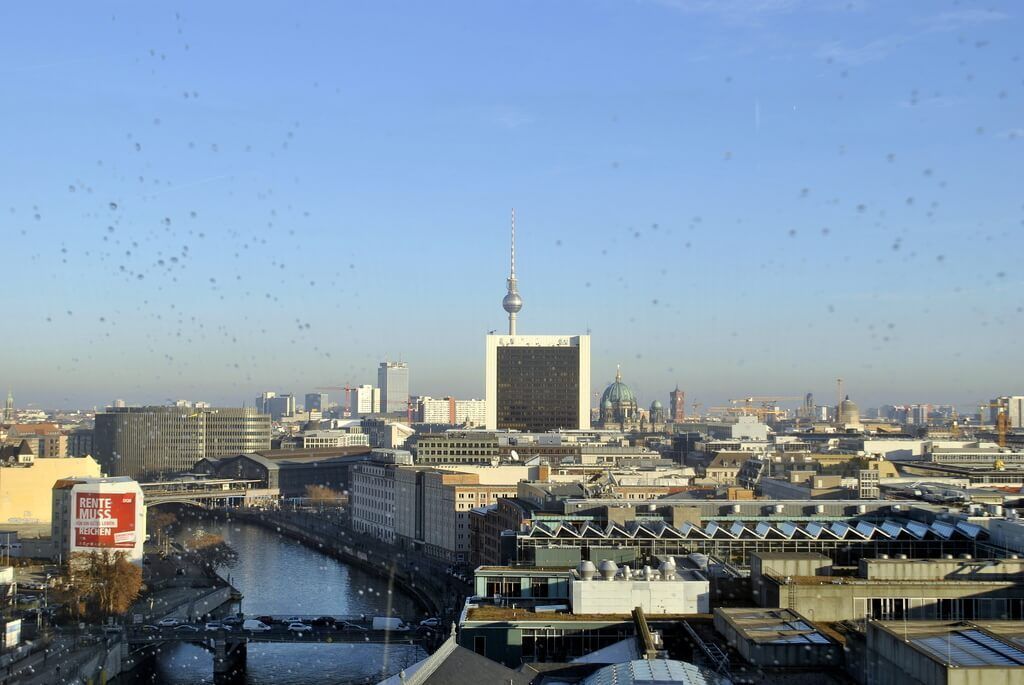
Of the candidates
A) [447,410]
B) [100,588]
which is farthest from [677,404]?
[100,588]

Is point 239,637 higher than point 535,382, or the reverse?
point 535,382

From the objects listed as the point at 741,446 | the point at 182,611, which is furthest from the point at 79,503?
the point at 741,446

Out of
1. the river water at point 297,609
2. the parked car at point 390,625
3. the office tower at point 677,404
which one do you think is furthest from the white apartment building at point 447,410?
the parked car at point 390,625

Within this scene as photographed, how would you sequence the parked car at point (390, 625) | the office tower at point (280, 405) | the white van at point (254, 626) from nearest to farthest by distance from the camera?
the white van at point (254, 626), the parked car at point (390, 625), the office tower at point (280, 405)

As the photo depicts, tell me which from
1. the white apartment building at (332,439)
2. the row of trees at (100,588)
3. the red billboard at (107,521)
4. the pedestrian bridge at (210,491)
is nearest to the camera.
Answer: the row of trees at (100,588)

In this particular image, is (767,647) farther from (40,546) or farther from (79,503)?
(40,546)

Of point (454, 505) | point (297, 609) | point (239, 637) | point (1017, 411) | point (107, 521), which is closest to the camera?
point (239, 637)

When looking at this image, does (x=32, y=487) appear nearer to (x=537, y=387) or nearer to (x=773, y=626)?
(x=537, y=387)

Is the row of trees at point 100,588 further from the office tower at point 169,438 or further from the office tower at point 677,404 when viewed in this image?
the office tower at point 677,404

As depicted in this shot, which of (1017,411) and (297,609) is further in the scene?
(1017,411)
